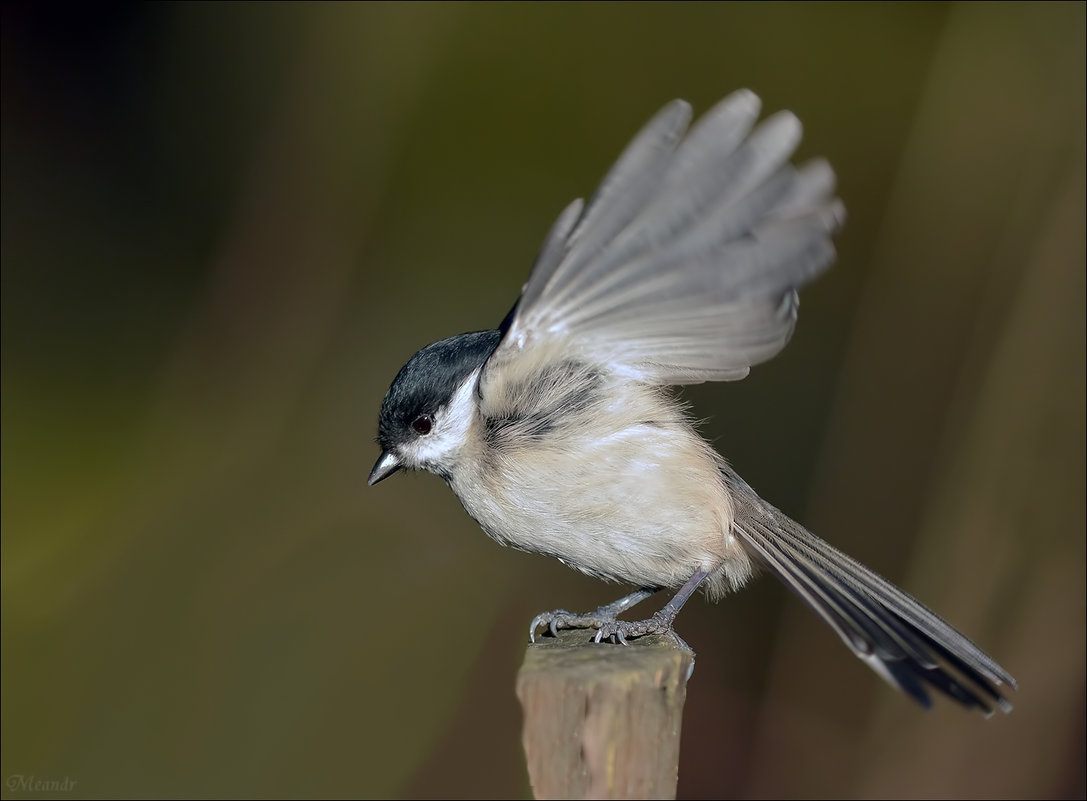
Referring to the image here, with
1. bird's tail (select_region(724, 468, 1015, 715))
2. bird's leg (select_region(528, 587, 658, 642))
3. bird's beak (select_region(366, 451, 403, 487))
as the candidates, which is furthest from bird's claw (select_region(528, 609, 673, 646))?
bird's beak (select_region(366, 451, 403, 487))

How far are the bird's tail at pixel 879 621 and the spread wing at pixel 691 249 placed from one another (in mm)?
430

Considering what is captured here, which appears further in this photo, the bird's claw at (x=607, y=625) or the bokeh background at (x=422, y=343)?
the bokeh background at (x=422, y=343)

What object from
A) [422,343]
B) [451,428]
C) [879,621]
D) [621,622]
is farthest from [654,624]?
[422,343]

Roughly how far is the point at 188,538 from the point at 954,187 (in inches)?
106

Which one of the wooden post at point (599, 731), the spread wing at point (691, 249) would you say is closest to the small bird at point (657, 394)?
the spread wing at point (691, 249)

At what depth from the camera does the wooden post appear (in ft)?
3.39

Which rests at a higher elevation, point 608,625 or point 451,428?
point 451,428

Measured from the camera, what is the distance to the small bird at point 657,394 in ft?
4.00

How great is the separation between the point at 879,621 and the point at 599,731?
2.41 ft

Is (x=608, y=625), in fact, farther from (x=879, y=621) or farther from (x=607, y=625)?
(x=879, y=621)

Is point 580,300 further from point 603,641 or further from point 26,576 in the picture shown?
point 26,576

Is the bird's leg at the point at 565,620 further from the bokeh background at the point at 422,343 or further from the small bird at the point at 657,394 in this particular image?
the bokeh background at the point at 422,343

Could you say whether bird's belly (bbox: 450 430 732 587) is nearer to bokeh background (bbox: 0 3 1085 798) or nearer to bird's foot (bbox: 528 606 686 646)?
bird's foot (bbox: 528 606 686 646)

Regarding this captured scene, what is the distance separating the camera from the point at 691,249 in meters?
1.29
